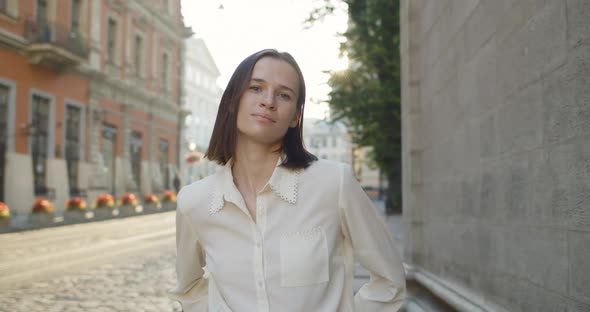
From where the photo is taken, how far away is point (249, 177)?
210cm

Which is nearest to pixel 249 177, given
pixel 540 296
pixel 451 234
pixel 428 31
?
pixel 540 296

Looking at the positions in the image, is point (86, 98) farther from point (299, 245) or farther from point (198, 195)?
point (299, 245)

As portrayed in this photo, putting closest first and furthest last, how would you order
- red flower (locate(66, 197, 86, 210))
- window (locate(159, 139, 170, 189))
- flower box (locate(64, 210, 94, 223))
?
1. flower box (locate(64, 210, 94, 223))
2. red flower (locate(66, 197, 86, 210))
3. window (locate(159, 139, 170, 189))

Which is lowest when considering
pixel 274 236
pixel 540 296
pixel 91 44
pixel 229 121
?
pixel 540 296

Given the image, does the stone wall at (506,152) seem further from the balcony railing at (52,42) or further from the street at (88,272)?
the balcony railing at (52,42)

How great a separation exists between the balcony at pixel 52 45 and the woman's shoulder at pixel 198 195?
76.6 ft

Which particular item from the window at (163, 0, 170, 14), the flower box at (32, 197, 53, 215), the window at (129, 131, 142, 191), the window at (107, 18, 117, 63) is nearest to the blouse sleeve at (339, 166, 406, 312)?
the flower box at (32, 197, 53, 215)

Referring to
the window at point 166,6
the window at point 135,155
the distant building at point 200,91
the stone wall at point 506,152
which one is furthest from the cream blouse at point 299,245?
the distant building at point 200,91

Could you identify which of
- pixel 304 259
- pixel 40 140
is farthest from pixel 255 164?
pixel 40 140

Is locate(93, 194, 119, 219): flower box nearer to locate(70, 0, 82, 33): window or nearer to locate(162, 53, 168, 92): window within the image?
locate(70, 0, 82, 33): window

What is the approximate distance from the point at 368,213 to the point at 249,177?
0.43 metres

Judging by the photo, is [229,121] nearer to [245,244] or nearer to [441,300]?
[245,244]

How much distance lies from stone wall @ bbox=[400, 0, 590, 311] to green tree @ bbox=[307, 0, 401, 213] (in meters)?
9.81

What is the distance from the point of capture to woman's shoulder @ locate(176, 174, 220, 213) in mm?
2070
